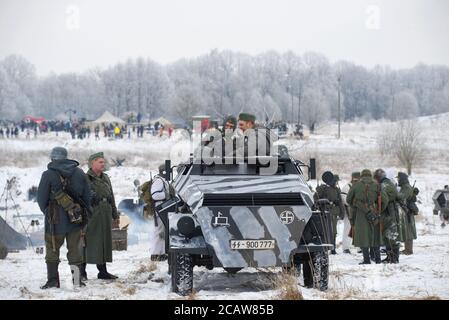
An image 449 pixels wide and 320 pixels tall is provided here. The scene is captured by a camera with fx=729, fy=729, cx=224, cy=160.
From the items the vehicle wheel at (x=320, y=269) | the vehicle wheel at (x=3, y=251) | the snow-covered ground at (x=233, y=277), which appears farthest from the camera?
the vehicle wheel at (x=3, y=251)

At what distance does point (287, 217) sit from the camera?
8.91 meters

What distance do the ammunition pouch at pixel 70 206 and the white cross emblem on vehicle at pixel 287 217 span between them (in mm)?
2630

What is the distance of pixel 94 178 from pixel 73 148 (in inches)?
1421

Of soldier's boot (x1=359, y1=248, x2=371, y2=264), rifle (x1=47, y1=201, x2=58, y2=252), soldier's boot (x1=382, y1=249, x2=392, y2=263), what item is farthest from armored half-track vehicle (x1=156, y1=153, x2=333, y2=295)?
soldier's boot (x1=382, y1=249, x2=392, y2=263)

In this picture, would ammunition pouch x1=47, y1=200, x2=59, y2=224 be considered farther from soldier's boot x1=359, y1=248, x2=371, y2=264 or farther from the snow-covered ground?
soldier's boot x1=359, y1=248, x2=371, y2=264

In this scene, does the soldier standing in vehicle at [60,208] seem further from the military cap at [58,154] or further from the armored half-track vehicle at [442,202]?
the armored half-track vehicle at [442,202]

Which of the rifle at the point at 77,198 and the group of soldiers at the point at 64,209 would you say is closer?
the group of soldiers at the point at 64,209

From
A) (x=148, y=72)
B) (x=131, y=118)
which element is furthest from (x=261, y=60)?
(x=131, y=118)

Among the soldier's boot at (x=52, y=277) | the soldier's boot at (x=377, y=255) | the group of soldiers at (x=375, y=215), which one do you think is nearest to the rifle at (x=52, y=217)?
the soldier's boot at (x=52, y=277)

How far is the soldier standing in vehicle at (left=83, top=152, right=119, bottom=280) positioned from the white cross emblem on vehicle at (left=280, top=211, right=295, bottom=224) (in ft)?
9.79

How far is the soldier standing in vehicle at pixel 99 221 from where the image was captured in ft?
34.6

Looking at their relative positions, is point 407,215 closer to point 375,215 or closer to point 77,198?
point 375,215

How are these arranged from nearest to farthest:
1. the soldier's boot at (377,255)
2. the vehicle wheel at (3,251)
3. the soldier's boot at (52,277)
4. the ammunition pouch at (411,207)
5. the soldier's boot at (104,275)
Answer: the soldier's boot at (52,277) < the soldier's boot at (104,275) < the soldier's boot at (377,255) < the vehicle wheel at (3,251) < the ammunition pouch at (411,207)

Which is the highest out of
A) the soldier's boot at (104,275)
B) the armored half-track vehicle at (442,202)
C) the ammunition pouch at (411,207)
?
the ammunition pouch at (411,207)
